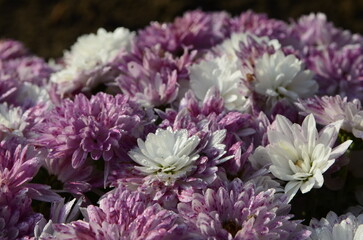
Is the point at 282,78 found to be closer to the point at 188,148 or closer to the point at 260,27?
the point at 188,148

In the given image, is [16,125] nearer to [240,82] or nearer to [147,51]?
[147,51]

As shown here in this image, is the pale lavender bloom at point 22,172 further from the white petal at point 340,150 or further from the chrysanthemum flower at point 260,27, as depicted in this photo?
the chrysanthemum flower at point 260,27

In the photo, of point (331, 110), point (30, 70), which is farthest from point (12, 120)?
point (331, 110)

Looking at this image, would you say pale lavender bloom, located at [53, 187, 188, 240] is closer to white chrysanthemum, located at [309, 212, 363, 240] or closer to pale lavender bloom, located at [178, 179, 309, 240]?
pale lavender bloom, located at [178, 179, 309, 240]

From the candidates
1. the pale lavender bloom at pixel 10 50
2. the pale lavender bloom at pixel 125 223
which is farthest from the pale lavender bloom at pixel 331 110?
the pale lavender bloom at pixel 10 50

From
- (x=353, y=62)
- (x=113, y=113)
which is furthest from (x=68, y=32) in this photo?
(x=113, y=113)

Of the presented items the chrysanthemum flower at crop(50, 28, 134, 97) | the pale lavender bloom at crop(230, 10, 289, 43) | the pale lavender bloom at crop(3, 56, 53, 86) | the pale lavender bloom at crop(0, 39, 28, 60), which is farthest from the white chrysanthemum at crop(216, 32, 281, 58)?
the pale lavender bloom at crop(0, 39, 28, 60)
